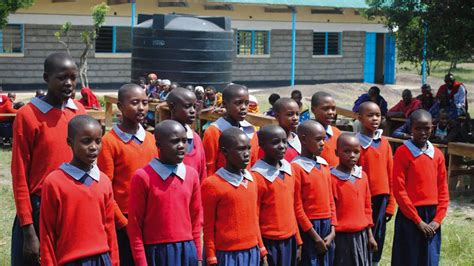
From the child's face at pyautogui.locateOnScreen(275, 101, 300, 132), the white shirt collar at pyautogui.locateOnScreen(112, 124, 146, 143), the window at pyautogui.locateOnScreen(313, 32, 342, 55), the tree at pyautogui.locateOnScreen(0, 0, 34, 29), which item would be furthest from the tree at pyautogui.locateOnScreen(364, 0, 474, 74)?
the window at pyautogui.locateOnScreen(313, 32, 342, 55)

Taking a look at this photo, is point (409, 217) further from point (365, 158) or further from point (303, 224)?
point (303, 224)

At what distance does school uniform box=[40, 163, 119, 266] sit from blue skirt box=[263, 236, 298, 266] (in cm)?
131

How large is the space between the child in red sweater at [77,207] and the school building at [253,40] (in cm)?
1895

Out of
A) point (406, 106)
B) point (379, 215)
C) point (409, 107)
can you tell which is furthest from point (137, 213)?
point (406, 106)

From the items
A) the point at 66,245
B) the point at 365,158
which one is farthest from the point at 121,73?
the point at 66,245

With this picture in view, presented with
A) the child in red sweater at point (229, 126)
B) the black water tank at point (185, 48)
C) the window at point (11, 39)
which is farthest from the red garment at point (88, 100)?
the window at point (11, 39)

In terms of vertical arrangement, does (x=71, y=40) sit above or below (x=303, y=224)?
above

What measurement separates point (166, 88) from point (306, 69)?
1565 cm

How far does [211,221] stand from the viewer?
500 centimetres

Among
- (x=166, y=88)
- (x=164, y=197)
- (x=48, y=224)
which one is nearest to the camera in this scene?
(x=48, y=224)

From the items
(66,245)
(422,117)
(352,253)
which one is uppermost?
(422,117)

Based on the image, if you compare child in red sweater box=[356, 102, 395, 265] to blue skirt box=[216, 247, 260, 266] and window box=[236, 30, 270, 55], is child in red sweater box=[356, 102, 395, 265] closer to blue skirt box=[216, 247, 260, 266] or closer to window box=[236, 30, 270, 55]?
blue skirt box=[216, 247, 260, 266]

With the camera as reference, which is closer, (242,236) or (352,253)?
(242,236)

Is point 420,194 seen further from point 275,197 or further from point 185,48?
point 185,48
